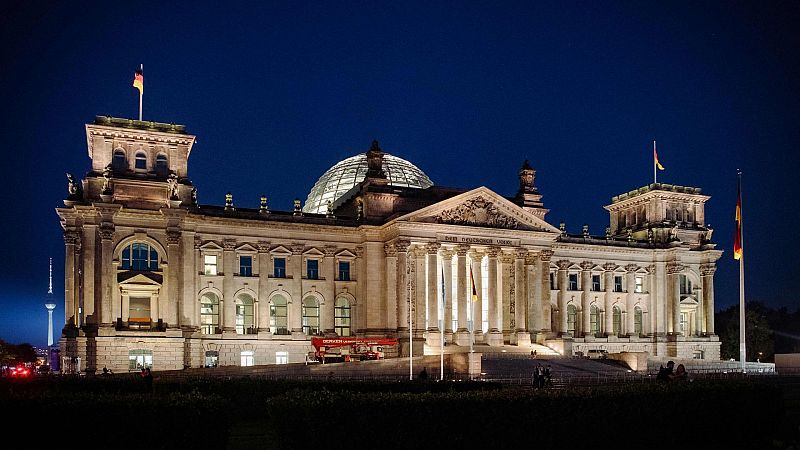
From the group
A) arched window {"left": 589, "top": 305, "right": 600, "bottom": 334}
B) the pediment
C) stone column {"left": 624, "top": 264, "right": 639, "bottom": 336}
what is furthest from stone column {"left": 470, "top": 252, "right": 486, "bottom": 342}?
stone column {"left": 624, "top": 264, "right": 639, "bottom": 336}

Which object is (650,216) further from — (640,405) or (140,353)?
(640,405)

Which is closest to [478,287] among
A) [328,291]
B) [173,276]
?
[328,291]

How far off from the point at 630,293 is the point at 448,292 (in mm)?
27636

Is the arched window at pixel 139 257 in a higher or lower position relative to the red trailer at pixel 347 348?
higher

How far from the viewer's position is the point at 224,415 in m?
24.9

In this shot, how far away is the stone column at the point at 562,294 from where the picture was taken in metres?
93.9

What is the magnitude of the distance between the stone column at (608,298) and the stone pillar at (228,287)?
4459 centimetres

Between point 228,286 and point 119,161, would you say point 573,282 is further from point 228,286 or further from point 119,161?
point 119,161

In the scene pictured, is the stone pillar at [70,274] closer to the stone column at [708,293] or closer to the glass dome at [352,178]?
the glass dome at [352,178]

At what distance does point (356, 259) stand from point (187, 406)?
5890cm

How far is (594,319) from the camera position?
319ft

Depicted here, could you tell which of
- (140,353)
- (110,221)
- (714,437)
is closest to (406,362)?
(140,353)

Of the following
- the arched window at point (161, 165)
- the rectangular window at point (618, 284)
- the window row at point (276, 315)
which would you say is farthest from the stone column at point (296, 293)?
the rectangular window at point (618, 284)

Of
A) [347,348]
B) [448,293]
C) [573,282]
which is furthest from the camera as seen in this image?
[573,282]
